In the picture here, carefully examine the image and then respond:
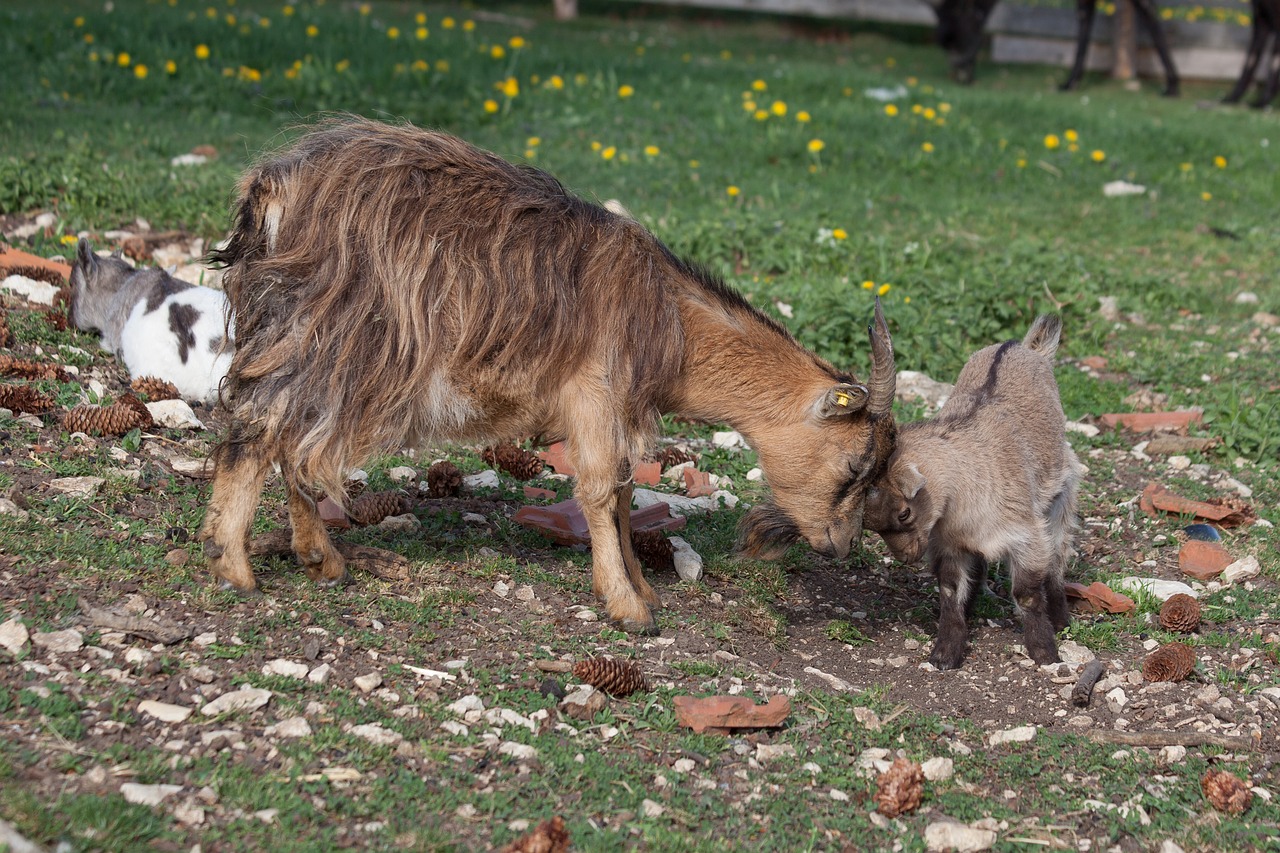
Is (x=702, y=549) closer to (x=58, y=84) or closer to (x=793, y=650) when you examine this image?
(x=793, y=650)

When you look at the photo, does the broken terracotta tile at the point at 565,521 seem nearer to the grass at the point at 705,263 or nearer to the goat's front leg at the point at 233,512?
the grass at the point at 705,263

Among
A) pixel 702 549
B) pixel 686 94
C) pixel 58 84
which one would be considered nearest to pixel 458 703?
pixel 702 549

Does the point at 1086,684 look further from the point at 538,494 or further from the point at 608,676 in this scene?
the point at 538,494

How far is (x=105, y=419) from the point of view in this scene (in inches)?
208

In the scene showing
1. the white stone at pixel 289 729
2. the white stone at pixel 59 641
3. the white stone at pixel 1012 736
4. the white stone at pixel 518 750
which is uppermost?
the white stone at pixel 59 641

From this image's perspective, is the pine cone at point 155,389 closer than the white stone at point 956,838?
No

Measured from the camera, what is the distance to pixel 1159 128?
45.5 ft

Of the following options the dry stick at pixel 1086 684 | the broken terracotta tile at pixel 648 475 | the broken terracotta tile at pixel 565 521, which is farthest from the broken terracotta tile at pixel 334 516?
the dry stick at pixel 1086 684

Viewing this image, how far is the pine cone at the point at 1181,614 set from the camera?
16.3 feet

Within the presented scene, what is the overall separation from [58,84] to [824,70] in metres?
8.77

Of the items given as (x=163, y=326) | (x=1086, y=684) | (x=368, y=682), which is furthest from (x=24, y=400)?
(x=1086, y=684)

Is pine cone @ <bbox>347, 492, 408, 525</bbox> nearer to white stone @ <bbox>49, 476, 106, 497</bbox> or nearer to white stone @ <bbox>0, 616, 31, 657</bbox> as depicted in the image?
white stone @ <bbox>49, 476, 106, 497</bbox>

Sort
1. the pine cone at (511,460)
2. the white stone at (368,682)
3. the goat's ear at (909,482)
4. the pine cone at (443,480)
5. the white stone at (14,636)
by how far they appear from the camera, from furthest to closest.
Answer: the pine cone at (511,460) → the pine cone at (443,480) → the goat's ear at (909,482) → the white stone at (368,682) → the white stone at (14,636)

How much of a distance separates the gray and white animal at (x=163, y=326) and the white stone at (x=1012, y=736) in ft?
11.8
